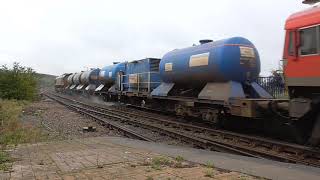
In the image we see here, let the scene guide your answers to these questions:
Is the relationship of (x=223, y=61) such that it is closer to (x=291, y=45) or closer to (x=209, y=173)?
(x=291, y=45)

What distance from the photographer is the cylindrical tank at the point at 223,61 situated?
15805 millimetres

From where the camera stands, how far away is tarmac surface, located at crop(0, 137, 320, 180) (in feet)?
22.1

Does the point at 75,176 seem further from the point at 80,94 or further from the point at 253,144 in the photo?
the point at 80,94

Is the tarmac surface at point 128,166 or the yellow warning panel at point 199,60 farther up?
the yellow warning panel at point 199,60

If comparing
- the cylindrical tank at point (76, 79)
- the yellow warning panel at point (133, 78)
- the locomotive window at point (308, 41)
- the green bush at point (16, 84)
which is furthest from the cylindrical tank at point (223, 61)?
the cylindrical tank at point (76, 79)

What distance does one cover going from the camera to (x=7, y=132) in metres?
14.7

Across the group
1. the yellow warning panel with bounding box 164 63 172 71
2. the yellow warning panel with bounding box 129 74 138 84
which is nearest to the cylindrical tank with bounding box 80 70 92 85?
the yellow warning panel with bounding box 129 74 138 84

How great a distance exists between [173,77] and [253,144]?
857 centimetres

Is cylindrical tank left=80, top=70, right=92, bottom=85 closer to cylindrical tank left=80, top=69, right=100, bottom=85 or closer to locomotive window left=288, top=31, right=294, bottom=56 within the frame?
cylindrical tank left=80, top=69, right=100, bottom=85

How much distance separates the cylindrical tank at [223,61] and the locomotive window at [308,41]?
5.20 meters

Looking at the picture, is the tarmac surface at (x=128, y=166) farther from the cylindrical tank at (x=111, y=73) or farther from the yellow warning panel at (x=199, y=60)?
the cylindrical tank at (x=111, y=73)

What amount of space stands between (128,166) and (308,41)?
5.63 m

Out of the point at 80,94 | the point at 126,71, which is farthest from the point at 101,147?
the point at 80,94

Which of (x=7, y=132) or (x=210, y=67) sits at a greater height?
(x=210, y=67)
